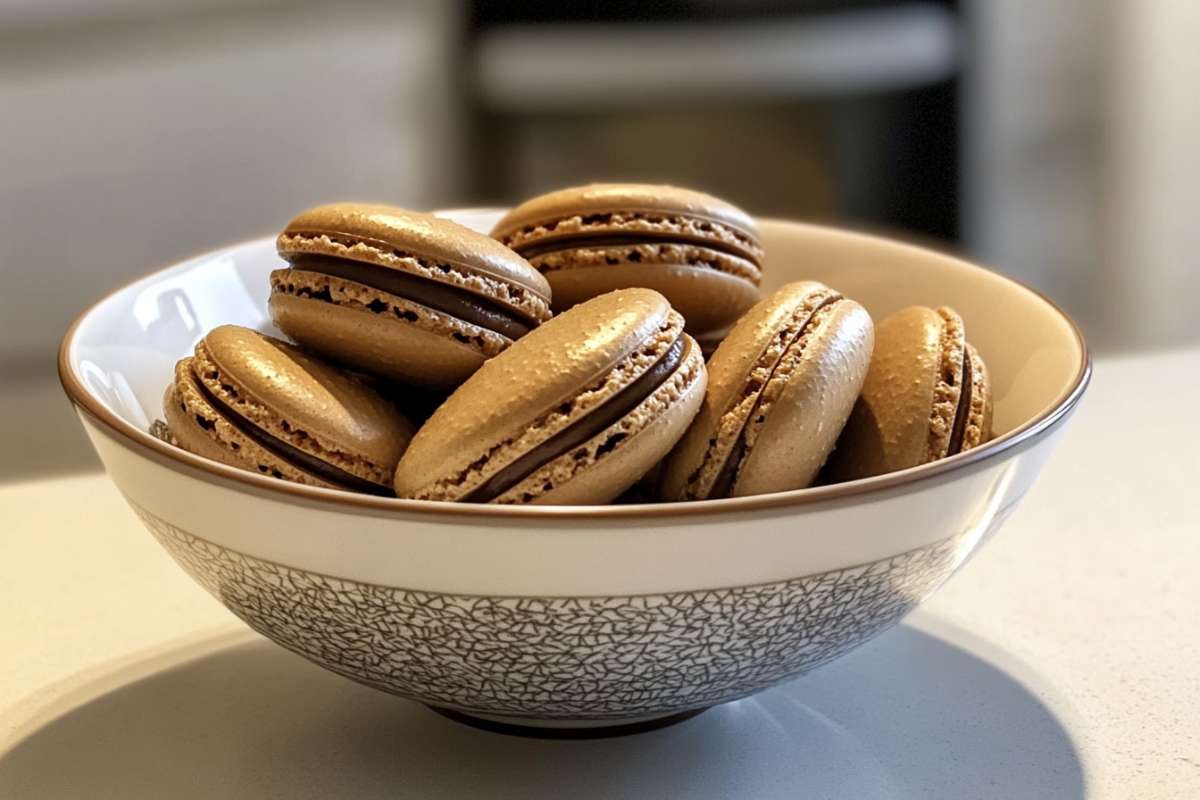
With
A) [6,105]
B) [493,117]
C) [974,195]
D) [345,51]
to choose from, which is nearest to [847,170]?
[974,195]

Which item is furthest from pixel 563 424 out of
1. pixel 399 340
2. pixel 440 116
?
pixel 440 116

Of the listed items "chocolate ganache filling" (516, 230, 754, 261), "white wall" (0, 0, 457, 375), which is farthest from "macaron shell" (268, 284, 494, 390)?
"white wall" (0, 0, 457, 375)

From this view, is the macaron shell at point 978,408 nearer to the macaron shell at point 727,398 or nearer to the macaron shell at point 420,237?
→ the macaron shell at point 727,398

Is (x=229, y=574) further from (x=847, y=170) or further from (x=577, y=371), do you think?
(x=847, y=170)

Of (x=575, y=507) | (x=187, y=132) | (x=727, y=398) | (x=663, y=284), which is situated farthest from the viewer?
(x=187, y=132)

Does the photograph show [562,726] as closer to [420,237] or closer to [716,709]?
[716,709]

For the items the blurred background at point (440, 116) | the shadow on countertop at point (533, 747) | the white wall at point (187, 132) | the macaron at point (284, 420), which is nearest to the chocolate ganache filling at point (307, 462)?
the macaron at point (284, 420)
